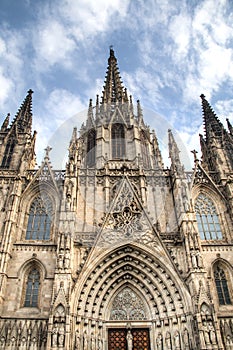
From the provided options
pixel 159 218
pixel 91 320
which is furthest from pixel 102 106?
pixel 91 320

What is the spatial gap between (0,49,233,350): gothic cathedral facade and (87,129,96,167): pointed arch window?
1788 millimetres

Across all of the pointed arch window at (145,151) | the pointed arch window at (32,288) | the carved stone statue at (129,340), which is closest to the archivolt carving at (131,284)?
the carved stone statue at (129,340)

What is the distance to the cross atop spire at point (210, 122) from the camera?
27.2 meters

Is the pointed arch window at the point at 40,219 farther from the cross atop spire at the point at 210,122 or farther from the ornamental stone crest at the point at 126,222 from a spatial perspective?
the cross atop spire at the point at 210,122

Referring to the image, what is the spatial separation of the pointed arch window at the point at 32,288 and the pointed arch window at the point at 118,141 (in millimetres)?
11832

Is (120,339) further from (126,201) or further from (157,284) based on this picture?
(126,201)

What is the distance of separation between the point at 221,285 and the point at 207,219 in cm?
466

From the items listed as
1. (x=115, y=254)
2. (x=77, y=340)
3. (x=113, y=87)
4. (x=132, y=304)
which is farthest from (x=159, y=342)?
(x=113, y=87)

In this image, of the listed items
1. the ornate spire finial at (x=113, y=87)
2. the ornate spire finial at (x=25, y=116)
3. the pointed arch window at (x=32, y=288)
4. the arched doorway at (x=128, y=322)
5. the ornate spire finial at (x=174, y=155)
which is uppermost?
the ornate spire finial at (x=113, y=87)

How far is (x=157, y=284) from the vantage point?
17.8m

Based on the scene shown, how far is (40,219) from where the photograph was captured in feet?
68.4

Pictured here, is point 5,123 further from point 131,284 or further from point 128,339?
point 128,339

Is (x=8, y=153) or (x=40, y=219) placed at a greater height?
(x=8, y=153)

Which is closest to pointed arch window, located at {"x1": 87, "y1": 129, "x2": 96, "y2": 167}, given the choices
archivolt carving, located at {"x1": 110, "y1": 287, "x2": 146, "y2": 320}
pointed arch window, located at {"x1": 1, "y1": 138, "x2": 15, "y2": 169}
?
pointed arch window, located at {"x1": 1, "y1": 138, "x2": 15, "y2": 169}
